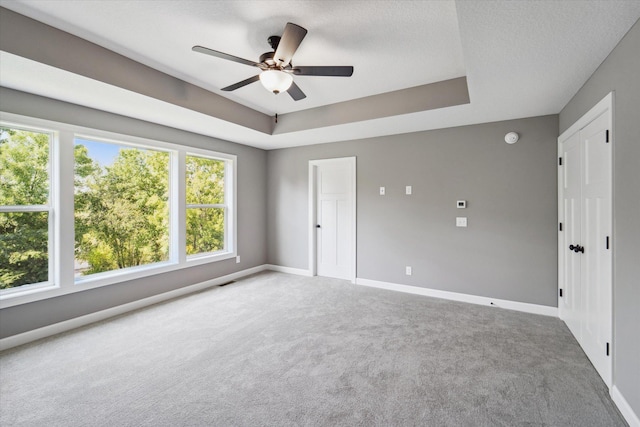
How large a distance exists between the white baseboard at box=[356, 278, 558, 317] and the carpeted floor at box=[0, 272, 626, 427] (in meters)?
0.16

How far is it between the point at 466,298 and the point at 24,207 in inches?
197

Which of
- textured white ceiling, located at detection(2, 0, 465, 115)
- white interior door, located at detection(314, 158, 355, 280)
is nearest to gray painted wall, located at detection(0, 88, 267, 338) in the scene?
textured white ceiling, located at detection(2, 0, 465, 115)

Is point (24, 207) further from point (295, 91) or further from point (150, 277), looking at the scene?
point (295, 91)

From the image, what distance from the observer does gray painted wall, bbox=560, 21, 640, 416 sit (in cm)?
160

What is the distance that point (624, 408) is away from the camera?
5.60 feet

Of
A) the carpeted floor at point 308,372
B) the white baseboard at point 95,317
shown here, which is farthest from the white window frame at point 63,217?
the carpeted floor at point 308,372

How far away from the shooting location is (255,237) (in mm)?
5273

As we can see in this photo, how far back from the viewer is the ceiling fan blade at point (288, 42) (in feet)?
5.85

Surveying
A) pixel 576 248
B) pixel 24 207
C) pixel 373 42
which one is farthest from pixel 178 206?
pixel 576 248

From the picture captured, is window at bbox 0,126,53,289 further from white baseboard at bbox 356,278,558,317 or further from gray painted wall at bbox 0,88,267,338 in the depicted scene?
white baseboard at bbox 356,278,558,317

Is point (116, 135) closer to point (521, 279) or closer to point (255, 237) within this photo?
point (255, 237)

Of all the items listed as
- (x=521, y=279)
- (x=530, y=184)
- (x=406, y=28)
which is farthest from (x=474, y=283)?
(x=406, y=28)

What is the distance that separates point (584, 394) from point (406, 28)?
2873 millimetres

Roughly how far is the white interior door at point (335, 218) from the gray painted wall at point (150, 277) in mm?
1171
